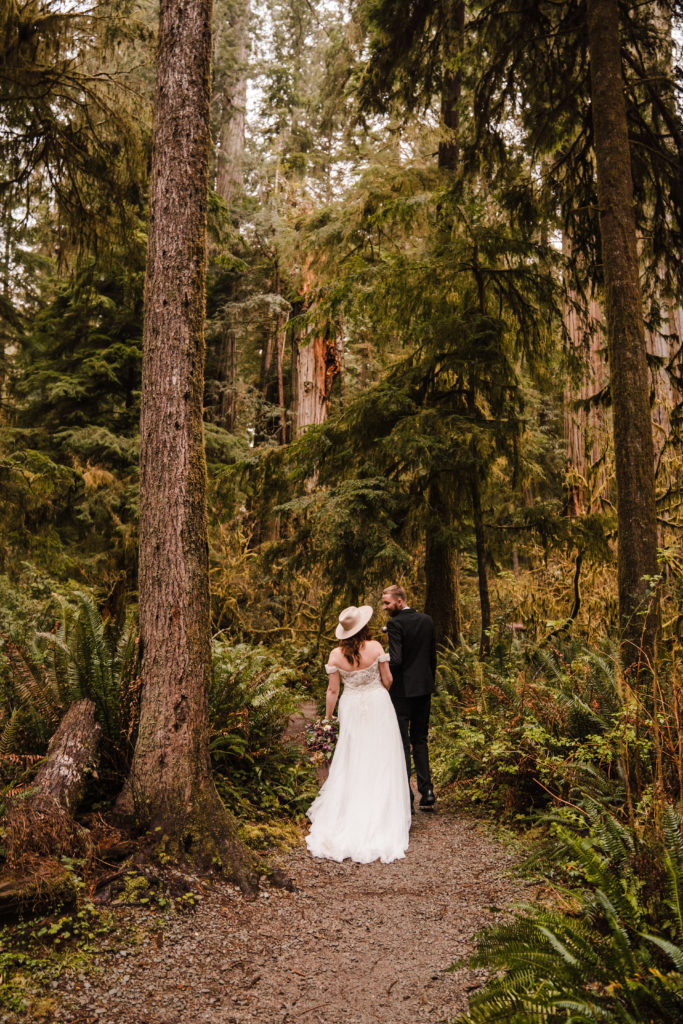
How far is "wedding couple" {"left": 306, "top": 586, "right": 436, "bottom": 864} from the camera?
19.0 feet

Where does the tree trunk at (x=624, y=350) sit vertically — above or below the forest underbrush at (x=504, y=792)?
above

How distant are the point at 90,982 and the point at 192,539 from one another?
2.57m

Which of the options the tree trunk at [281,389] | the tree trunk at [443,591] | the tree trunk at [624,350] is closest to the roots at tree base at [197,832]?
the tree trunk at [624,350]

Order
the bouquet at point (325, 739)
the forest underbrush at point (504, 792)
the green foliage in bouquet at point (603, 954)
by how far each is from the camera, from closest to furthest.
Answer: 1. the green foliage in bouquet at point (603, 954)
2. the forest underbrush at point (504, 792)
3. the bouquet at point (325, 739)

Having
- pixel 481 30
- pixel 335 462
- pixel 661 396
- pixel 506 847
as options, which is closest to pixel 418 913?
pixel 506 847

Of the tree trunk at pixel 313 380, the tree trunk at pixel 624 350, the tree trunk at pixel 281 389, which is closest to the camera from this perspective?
the tree trunk at pixel 624 350

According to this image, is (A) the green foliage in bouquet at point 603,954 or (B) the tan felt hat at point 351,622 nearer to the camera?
(A) the green foliage in bouquet at point 603,954

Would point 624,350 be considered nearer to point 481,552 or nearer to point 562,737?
point 562,737

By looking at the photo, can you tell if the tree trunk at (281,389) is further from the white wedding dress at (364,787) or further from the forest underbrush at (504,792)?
the white wedding dress at (364,787)

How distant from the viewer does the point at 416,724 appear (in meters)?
6.91

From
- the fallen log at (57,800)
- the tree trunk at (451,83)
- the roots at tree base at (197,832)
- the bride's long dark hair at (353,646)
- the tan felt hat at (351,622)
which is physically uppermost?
the tree trunk at (451,83)

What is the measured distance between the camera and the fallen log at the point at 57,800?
3969 mm

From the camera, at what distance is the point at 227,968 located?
3.61 metres

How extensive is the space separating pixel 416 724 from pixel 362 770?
2.98 feet
